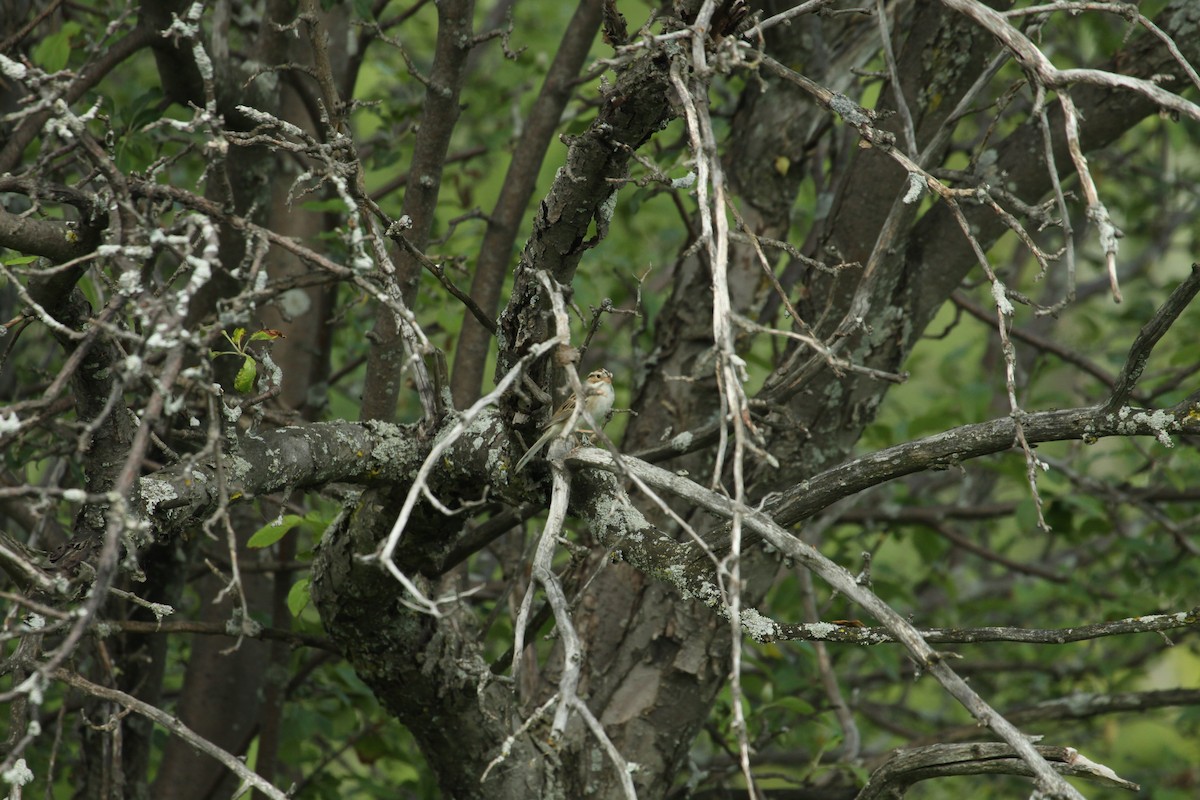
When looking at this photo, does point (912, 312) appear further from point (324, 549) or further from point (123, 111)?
point (123, 111)

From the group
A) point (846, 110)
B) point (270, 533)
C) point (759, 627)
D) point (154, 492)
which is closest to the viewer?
point (846, 110)

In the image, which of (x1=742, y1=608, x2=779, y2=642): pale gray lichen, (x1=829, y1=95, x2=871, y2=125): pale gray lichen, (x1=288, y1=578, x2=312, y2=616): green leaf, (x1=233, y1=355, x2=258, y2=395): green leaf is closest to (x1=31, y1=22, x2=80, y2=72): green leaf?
(x1=233, y1=355, x2=258, y2=395): green leaf

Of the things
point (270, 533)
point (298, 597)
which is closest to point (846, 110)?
point (270, 533)

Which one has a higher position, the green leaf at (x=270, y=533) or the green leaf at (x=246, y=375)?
the green leaf at (x=246, y=375)

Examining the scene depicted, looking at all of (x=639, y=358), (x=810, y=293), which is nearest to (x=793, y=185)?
(x=810, y=293)

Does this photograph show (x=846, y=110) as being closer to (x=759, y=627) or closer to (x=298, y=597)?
(x=759, y=627)

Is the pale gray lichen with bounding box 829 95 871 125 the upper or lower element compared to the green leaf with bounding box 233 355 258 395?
upper

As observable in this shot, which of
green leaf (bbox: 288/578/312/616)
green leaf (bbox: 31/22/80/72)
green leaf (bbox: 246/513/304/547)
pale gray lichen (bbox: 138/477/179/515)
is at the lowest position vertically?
pale gray lichen (bbox: 138/477/179/515)

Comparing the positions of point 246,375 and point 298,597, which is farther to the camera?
point 298,597

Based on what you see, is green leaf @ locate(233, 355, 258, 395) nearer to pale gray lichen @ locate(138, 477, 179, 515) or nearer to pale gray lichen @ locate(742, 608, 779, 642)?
pale gray lichen @ locate(138, 477, 179, 515)

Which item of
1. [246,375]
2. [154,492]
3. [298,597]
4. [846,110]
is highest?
[846,110]

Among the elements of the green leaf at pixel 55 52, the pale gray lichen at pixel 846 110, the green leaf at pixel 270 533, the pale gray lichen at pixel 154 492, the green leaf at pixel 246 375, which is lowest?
the pale gray lichen at pixel 154 492

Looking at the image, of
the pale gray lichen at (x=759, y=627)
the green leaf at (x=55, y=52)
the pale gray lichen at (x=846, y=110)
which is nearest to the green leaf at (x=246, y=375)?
the pale gray lichen at (x=759, y=627)

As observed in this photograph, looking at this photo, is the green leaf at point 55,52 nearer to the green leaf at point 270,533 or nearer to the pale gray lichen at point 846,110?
the green leaf at point 270,533
